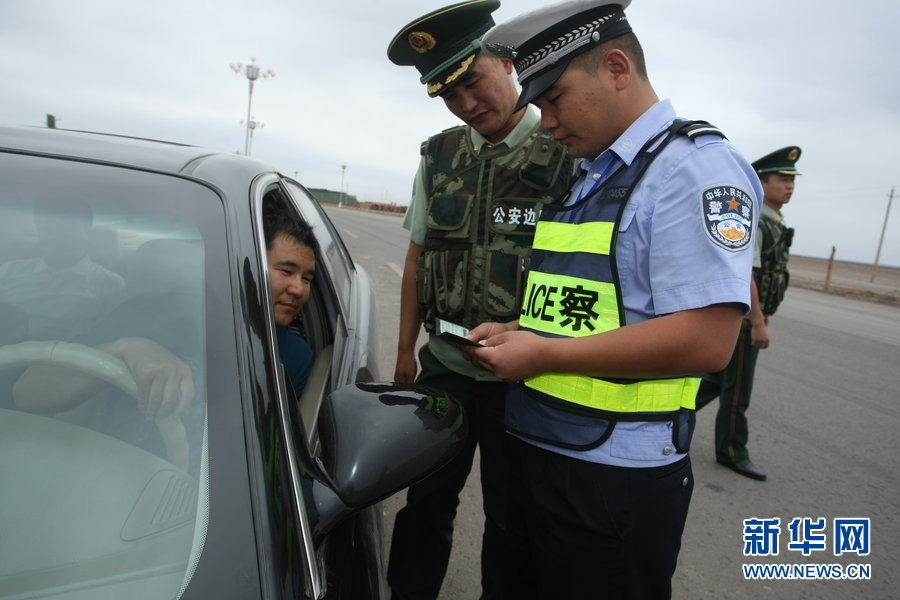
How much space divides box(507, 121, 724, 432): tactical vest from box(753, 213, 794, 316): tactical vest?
240 cm

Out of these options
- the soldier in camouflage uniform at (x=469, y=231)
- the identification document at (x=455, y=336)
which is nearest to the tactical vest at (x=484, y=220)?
the soldier in camouflage uniform at (x=469, y=231)

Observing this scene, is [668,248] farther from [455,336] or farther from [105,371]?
[105,371]

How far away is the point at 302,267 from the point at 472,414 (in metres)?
0.76

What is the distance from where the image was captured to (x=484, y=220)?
197 cm

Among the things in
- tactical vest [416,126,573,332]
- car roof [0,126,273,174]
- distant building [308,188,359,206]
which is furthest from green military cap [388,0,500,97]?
distant building [308,188,359,206]

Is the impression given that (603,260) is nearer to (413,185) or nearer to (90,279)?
(90,279)

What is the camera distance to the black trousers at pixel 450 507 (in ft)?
6.55

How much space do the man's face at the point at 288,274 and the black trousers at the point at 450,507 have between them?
0.53 meters

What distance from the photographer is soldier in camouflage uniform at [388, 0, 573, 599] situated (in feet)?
6.24

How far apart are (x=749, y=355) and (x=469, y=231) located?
7.27ft

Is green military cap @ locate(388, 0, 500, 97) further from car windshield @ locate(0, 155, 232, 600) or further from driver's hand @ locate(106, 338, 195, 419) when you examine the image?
driver's hand @ locate(106, 338, 195, 419)

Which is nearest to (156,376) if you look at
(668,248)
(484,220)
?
(668,248)

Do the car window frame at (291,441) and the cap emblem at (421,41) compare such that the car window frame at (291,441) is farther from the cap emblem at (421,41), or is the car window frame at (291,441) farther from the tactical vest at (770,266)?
the tactical vest at (770,266)

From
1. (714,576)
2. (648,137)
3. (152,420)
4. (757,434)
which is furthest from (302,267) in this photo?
(757,434)
